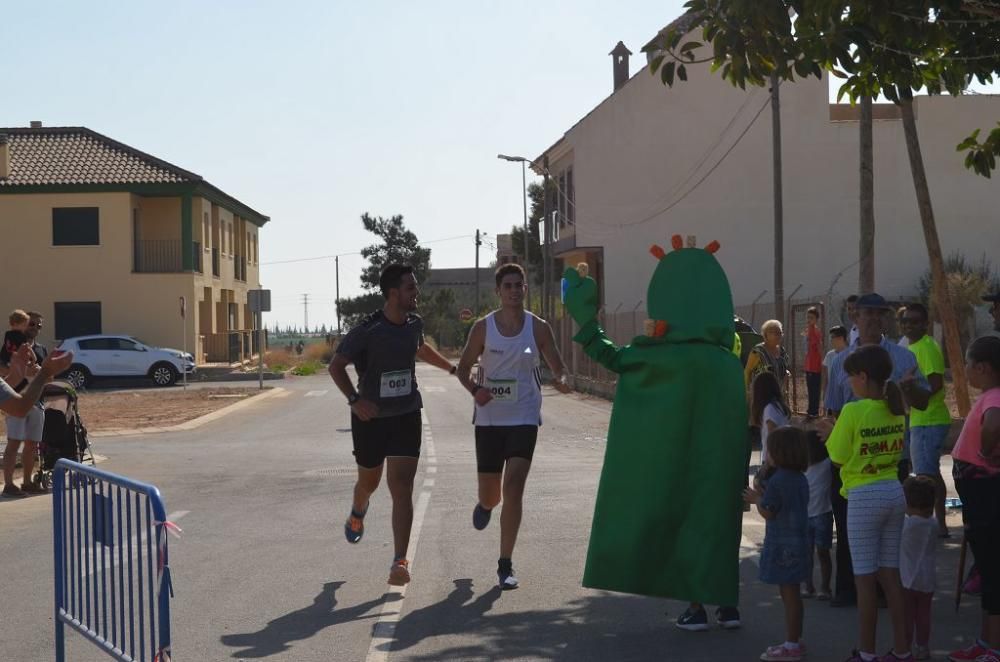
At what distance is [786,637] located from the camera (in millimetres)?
6375

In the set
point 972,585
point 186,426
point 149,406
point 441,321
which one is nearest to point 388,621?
point 972,585

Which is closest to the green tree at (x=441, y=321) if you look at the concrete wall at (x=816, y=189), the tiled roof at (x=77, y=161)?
the tiled roof at (x=77, y=161)

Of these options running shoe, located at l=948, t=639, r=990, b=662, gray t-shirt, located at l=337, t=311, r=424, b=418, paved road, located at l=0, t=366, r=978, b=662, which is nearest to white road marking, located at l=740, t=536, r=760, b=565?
paved road, located at l=0, t=366, r=978, b=662

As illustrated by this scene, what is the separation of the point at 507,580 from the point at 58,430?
6.79 meters

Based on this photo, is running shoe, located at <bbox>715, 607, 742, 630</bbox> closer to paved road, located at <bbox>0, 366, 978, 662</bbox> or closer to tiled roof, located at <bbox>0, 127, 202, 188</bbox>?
paved road, located at <bbox>0, 366, 978, 662</bbox>

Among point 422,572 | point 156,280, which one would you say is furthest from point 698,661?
point 156,280

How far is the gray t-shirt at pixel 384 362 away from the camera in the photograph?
7992 mm

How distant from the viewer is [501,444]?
8023 millimetres

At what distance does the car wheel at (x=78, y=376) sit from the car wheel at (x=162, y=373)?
1.86 m

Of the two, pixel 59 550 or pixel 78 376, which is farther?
pixel 78 376

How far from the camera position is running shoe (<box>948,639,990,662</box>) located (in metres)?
5.93

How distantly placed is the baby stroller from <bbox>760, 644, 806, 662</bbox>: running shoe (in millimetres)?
8715

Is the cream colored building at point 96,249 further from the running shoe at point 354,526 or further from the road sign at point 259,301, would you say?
the running shoe at point 354,526

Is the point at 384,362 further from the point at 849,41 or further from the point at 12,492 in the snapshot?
the point at 12,492
